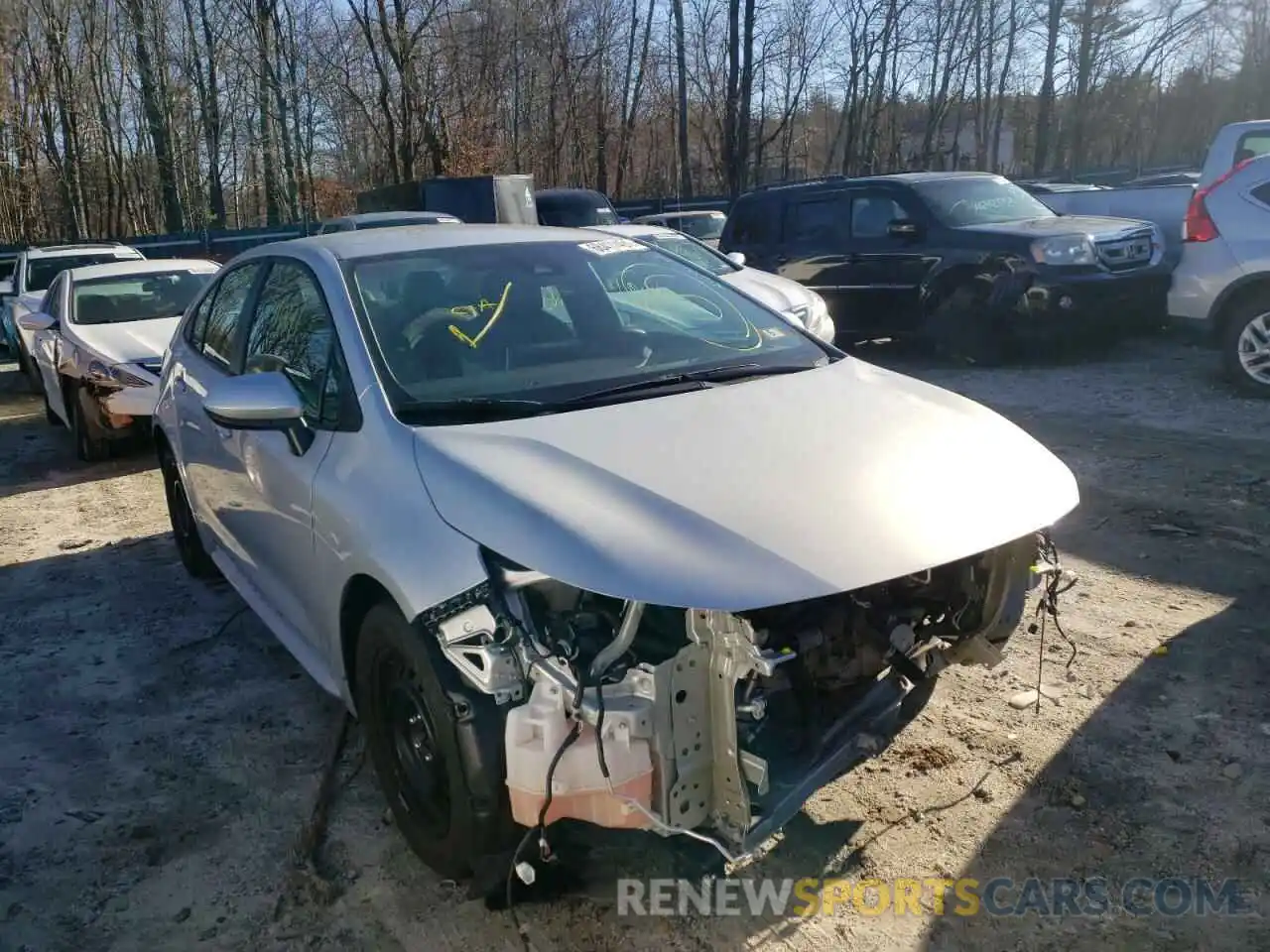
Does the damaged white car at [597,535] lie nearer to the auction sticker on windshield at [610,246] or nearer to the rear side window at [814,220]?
the auction sticker on windshield at [610,246]

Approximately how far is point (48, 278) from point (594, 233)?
1224 centimetres

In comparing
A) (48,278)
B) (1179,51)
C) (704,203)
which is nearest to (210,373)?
(48,278)

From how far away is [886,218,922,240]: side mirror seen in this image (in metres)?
9.80

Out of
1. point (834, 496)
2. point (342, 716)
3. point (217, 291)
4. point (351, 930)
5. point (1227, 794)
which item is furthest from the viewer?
point (217, 291)

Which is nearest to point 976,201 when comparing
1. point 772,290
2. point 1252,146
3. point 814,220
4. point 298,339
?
point 814,220

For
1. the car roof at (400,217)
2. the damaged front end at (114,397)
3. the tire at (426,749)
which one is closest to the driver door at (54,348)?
the damaged front end at (114,397)

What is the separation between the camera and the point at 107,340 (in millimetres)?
8531

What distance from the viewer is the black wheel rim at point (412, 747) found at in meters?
2.73

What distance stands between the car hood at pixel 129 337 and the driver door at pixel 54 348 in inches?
10.4

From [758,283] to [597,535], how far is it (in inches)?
273

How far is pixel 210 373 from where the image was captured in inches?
177

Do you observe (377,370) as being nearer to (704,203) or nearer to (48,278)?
(48,278)

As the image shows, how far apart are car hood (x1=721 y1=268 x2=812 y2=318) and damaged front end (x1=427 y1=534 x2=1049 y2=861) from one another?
5.83 metres

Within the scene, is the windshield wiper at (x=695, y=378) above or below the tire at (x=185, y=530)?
above
